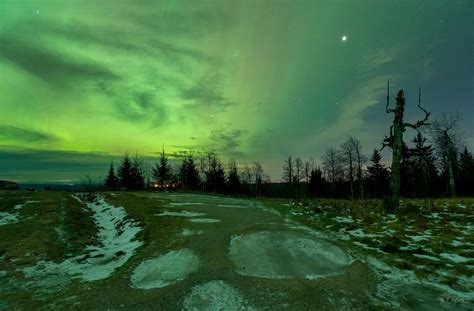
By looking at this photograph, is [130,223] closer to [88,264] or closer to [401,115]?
[88,264]

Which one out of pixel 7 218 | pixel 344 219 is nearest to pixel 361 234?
pixel 344 219

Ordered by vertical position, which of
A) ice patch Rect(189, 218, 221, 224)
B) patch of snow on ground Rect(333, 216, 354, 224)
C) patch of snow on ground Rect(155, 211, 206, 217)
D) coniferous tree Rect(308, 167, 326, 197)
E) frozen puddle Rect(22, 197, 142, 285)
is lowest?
frozen puddle Rect(22, 197, 142, 285)

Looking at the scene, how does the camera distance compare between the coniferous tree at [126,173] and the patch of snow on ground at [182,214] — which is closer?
the patch of snow on ground at [182,214]

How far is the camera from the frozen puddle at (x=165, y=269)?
656 centimetres

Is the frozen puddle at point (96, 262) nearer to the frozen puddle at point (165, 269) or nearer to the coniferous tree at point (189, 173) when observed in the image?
the frozen puddle at point (165, 269)

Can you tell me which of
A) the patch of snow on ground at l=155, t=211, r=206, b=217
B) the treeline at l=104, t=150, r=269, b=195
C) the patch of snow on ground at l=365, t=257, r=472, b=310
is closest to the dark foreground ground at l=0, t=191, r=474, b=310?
the patch of snow on ground at l=365, t=257, r=472, b=310

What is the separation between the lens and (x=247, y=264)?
24.7 feet

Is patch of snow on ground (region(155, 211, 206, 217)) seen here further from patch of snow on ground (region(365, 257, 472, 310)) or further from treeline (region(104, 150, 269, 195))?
treeline (region(104, 150, 269, 195))

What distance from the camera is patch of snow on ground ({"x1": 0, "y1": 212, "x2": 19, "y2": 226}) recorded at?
1559 centimetres

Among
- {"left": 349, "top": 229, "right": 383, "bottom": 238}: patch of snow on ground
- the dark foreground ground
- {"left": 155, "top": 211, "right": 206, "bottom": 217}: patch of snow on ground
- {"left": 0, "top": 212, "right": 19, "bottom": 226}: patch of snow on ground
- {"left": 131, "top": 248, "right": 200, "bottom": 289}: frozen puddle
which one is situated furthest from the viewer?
{"left": 0, "top": 212, "right": 19, "bottom": 226}: patch of snow on ground

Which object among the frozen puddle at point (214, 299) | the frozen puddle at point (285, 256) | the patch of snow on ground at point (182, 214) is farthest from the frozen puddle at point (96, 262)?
the frozen puddle at point (285, 256)

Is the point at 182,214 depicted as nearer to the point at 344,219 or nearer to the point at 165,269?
the point at 165,269

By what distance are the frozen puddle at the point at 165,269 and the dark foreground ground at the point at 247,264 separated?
3 cm

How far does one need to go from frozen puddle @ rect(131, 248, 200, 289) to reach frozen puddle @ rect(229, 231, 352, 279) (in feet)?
4.15
